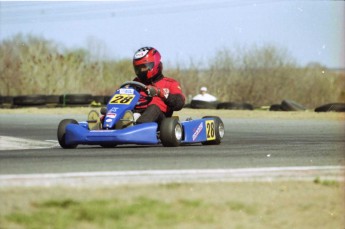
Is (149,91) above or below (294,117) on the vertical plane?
above

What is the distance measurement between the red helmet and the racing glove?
18.1 inches

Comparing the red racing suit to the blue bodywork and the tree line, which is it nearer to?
the blue bodywork

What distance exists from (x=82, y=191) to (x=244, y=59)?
3641 centimetres

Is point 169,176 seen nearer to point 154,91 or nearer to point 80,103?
point 154,91

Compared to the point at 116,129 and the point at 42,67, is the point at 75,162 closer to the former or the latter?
the point at 116,129

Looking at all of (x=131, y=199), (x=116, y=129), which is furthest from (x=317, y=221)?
(x=116, y=129)

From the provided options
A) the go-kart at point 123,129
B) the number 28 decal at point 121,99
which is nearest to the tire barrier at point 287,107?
the go-kart at point 123,129

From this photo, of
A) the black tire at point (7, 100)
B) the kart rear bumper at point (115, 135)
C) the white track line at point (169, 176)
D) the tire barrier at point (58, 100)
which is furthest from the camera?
the black tire at point (7, 100)

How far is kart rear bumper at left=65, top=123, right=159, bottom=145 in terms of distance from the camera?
12.2m

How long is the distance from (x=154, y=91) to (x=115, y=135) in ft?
3.25

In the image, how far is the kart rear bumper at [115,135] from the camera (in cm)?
1224

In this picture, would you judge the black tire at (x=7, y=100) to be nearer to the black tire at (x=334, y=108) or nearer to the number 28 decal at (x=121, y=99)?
the black tire at (x=334, y=108)

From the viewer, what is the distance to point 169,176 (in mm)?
8047

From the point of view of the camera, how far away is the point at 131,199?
278 inches
